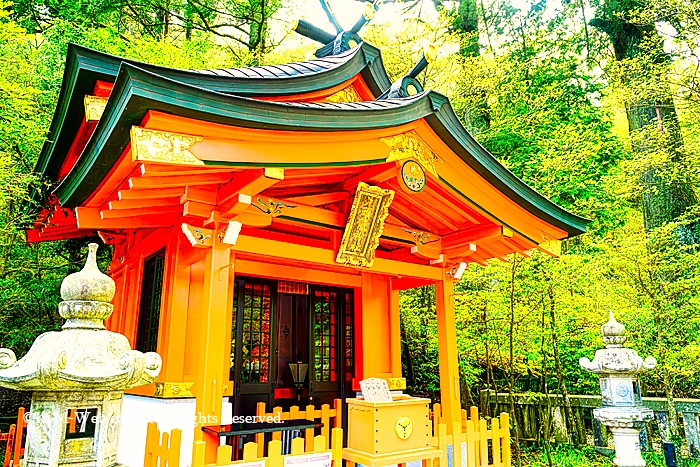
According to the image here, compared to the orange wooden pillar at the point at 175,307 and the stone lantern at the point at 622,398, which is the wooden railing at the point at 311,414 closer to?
the orange wooden pillar at the point at 175,307

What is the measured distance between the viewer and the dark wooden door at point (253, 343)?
6070 millimetres

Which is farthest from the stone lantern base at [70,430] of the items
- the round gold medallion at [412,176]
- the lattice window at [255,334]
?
the lattice window at [255,334]

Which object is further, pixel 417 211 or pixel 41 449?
pixel 417 211

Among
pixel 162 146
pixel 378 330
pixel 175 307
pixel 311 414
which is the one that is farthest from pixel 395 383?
pixel 162 146

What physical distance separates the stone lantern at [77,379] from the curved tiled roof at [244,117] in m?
1.43

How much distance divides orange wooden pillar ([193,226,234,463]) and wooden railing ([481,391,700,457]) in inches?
239

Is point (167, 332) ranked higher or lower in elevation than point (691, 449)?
higher

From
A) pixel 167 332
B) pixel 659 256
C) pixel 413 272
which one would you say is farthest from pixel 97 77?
pixel 659 256

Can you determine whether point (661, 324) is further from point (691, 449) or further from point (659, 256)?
point (691, 449)

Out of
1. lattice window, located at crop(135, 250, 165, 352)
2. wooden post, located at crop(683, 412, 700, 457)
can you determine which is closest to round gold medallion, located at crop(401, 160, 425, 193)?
lattice window, located at crop(135, 250, 165, 352)

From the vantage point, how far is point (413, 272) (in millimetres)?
6254

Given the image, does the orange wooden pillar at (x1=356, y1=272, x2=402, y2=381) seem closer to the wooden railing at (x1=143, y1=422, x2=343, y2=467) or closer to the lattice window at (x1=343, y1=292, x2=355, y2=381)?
the lattice window at (x1=343, y1=292, x2=355, y2=381)

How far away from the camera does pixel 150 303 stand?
5805 mm

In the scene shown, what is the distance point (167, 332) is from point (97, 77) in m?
2.75
